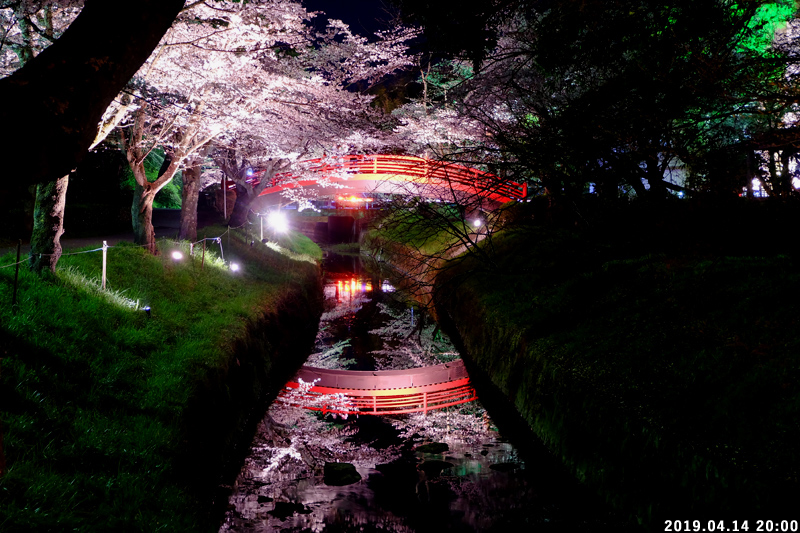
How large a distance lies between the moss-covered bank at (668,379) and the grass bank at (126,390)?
4833 mm

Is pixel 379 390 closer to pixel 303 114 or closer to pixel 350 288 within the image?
pixel 303 114

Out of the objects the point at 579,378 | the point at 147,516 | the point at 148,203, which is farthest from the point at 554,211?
the point at 147,516

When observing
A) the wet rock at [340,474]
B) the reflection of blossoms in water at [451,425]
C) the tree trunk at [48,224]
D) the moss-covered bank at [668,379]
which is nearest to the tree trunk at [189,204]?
the tree trunk at [48,224]

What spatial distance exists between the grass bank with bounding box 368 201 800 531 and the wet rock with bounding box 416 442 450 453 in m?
1.63

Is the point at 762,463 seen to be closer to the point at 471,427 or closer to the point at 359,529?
the point at 359,529

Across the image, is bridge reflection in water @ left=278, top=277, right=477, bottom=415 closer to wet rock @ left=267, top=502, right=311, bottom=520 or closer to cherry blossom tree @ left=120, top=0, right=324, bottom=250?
wet rock @ left=267, top=502, right=311, bottom=520

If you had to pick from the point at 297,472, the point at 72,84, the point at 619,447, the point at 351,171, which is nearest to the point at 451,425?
the point at 297,472

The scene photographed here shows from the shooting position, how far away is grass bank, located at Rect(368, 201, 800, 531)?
5.01 metres

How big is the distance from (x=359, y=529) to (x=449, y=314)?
12.9 meters

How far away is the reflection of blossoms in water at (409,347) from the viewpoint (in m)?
14.2

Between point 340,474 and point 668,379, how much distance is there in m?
4.90

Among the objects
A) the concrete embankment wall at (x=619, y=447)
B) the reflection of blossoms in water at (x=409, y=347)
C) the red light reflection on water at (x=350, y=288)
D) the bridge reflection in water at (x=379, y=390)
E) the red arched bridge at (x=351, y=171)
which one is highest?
the red arched bridge at (x=351, y=171)

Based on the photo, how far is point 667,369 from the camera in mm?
6832

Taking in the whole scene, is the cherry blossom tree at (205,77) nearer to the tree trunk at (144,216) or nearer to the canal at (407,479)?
the tree trunk at (144,216)
